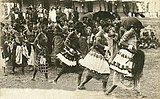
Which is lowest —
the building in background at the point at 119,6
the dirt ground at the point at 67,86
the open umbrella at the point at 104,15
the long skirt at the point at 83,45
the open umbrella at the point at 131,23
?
the dirt ground at the point at 67,86

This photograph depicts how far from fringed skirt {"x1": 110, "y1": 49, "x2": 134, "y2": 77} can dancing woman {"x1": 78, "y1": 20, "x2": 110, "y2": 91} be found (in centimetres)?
3

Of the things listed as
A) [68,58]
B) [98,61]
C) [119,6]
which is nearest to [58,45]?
[68,58]

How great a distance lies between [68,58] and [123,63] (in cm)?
21

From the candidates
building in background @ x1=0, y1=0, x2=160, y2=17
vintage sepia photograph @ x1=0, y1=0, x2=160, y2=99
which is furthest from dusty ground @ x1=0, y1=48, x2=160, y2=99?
building in background @ x1=0, y1=0, x2=160, y2=17

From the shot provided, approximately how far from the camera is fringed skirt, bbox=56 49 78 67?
1461mm

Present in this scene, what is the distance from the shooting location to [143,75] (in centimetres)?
141

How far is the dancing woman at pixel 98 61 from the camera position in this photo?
1428 mm

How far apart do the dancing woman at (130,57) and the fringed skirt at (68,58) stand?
148 mm

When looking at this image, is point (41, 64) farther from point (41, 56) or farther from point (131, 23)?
point (131, 23)

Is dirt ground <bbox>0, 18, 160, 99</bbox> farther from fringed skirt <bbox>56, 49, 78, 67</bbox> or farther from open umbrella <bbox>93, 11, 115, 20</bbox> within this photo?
open umbrella <bbox>93, 11, 115, 20</bbox>

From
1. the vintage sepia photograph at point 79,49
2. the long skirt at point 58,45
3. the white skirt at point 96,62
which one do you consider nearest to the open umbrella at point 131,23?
the vintage sepia photograph at point 79,49

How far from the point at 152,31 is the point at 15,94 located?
1.94 ft

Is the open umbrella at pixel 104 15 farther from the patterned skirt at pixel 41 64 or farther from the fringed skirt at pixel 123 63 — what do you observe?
the patterned skirt at pixel 41 64

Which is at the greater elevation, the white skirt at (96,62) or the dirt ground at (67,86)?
the white skirt at (96,62)
